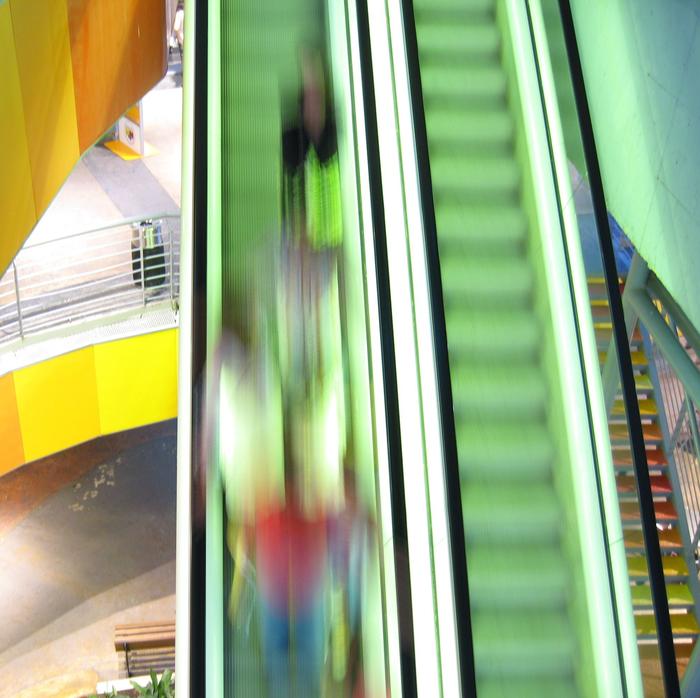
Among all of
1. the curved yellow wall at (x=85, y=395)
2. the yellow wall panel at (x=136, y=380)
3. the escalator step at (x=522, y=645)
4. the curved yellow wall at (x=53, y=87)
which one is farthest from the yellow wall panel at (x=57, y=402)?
the escalator step at (x=522, y=645)

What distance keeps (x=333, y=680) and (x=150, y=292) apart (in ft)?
22.8

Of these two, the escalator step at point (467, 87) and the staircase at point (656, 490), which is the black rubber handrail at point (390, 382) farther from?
the staircase at point (656, 490)

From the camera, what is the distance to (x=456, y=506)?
4398 mm

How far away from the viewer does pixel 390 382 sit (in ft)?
15.8

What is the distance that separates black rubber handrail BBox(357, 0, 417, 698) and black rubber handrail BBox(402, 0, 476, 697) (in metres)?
0.23

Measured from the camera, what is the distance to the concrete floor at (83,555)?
31.1 feet

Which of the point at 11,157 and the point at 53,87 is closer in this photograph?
the point at 11,157

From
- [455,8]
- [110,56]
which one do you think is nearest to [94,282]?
[110,56]

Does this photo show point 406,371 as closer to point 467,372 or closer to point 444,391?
point 444,391

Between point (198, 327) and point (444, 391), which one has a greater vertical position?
point (198, 327)

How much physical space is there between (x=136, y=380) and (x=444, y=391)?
6.15 metres

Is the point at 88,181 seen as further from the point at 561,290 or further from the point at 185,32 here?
the point at 561,290

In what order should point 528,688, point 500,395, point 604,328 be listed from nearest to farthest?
point 528,688, point 500,395, point 604,328

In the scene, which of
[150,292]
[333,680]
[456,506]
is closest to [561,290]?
[456,506]
